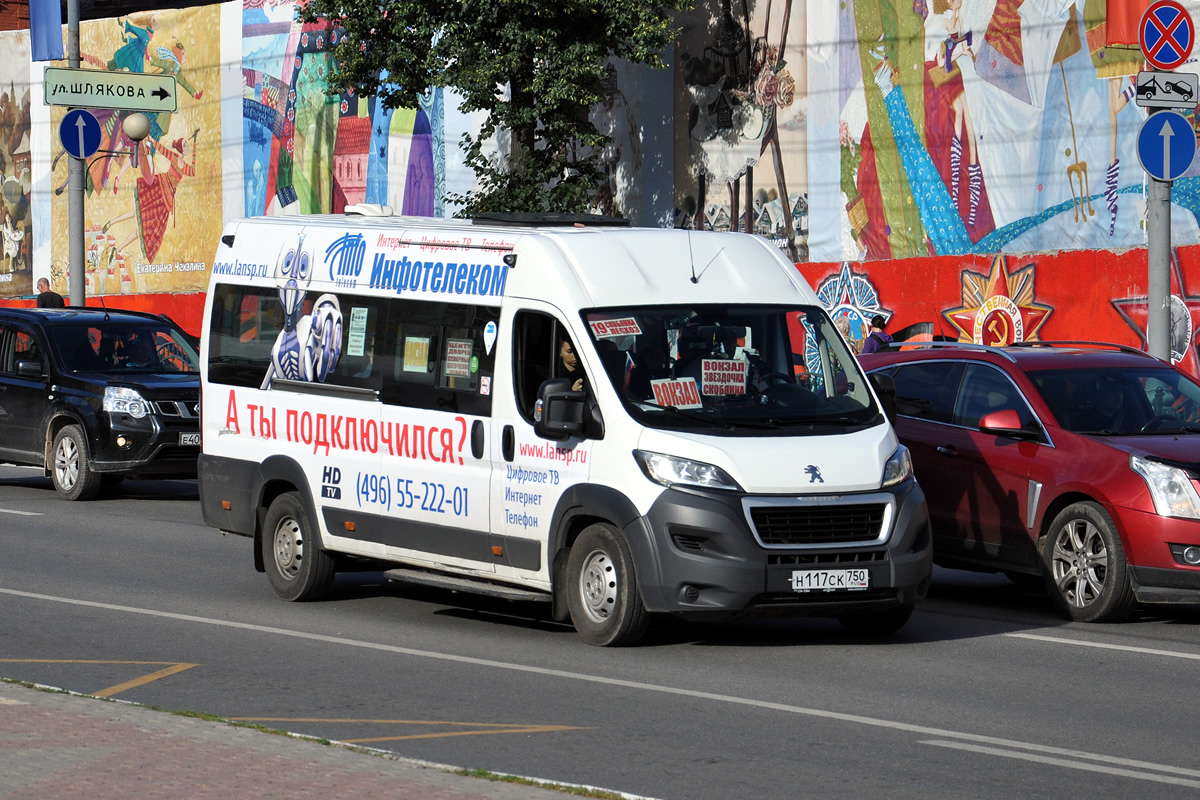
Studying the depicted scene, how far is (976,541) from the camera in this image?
12.0m

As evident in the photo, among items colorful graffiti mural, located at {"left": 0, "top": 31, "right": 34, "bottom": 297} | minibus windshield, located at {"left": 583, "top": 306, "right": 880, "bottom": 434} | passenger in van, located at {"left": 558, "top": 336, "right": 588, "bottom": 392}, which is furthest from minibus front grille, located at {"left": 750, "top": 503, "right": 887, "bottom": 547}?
colorful graffiti mural, located at {"left": 0, "top": 31, "right": 34, "bottom": 297}

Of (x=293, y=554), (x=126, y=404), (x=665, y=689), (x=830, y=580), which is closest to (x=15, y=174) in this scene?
(x=126, y=404)

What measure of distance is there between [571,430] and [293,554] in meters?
2.93

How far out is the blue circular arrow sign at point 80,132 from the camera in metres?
26.7

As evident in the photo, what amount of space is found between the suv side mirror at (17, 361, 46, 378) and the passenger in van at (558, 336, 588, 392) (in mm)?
10287

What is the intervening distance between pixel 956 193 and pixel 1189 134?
416 inches

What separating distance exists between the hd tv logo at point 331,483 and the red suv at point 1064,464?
151 inches

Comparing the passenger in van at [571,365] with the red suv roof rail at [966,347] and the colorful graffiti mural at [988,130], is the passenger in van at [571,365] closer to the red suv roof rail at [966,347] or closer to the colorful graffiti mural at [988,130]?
the red suv roof rail at [966,347]

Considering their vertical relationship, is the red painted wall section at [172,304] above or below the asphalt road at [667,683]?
above

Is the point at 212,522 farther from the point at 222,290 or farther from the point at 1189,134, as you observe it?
the point at 1189,134

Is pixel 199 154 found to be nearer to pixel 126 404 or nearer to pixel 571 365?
pixel 126 404

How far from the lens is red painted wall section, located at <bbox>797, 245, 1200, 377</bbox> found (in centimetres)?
2202

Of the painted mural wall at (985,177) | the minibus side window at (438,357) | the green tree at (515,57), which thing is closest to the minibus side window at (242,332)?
the minibus side window at (438,357)

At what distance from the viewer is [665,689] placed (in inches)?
352
